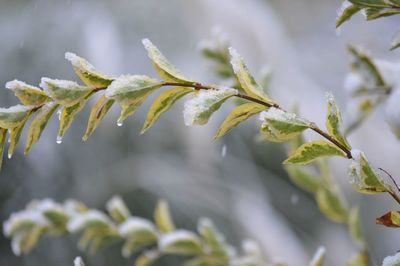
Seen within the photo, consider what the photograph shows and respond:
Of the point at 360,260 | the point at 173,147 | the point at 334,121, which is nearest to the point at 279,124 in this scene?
the point at 334,121

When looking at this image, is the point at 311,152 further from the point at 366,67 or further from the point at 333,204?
the point at 333,204

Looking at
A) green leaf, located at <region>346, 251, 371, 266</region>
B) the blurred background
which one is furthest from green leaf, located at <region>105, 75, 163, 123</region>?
the blurred background

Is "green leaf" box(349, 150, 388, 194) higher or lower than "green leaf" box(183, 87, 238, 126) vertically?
lower

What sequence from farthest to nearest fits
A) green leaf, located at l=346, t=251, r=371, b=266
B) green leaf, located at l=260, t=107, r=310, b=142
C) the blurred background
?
the blurred background, green leaf, located at l=346, t=251, r=371, b=266, green leaf, located at l=260, t=107, r=310, b=142

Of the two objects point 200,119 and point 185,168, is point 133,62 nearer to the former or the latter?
point 185,168

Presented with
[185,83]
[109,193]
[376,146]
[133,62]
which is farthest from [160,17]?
[185,83]

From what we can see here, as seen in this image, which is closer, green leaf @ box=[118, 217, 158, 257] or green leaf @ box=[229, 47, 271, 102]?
green leaf @ box=[229, 47, 271, 102]

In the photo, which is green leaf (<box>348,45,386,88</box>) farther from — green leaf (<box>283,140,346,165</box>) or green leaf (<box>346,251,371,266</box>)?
green leaf (<box>346,251,371,266</box>)
